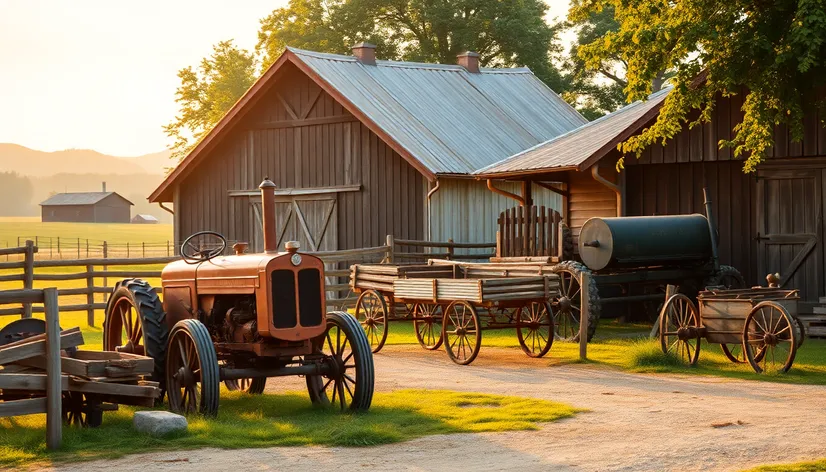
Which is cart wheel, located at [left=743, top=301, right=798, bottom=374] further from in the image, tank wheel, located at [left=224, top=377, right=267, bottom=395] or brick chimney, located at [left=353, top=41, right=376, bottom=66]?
brick chimney, located at [left=353, top=41, right=376, bottom=66]

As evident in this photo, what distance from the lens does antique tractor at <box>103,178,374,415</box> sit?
1077 cm

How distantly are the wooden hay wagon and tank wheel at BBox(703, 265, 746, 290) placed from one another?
11.3 feet

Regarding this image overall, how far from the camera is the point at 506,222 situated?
21.1 m

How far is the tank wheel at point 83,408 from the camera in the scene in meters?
10.3

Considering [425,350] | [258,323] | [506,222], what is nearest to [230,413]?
[258,323]

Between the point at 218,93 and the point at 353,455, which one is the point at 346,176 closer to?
the point at 353,455

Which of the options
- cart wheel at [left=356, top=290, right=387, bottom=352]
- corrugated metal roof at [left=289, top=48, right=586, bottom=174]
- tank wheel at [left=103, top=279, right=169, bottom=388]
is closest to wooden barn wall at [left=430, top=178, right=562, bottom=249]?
corrugated metal roof at [left=289, top=48, right=586, bottom=174]

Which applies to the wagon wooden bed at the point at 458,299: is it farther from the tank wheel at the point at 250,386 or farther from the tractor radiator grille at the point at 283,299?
the tractor radiator grille at the point at 283,299

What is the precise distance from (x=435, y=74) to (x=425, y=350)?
51.6 ft

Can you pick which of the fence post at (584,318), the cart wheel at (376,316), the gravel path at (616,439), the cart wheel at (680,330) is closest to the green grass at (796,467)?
the gravel path at (616,439)

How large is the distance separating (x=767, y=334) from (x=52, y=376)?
8.05 metres

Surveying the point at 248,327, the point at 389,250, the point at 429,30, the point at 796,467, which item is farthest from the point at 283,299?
the point at 429,30

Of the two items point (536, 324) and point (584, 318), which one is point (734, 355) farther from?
point (536, 324)

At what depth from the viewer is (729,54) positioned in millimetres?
15422
